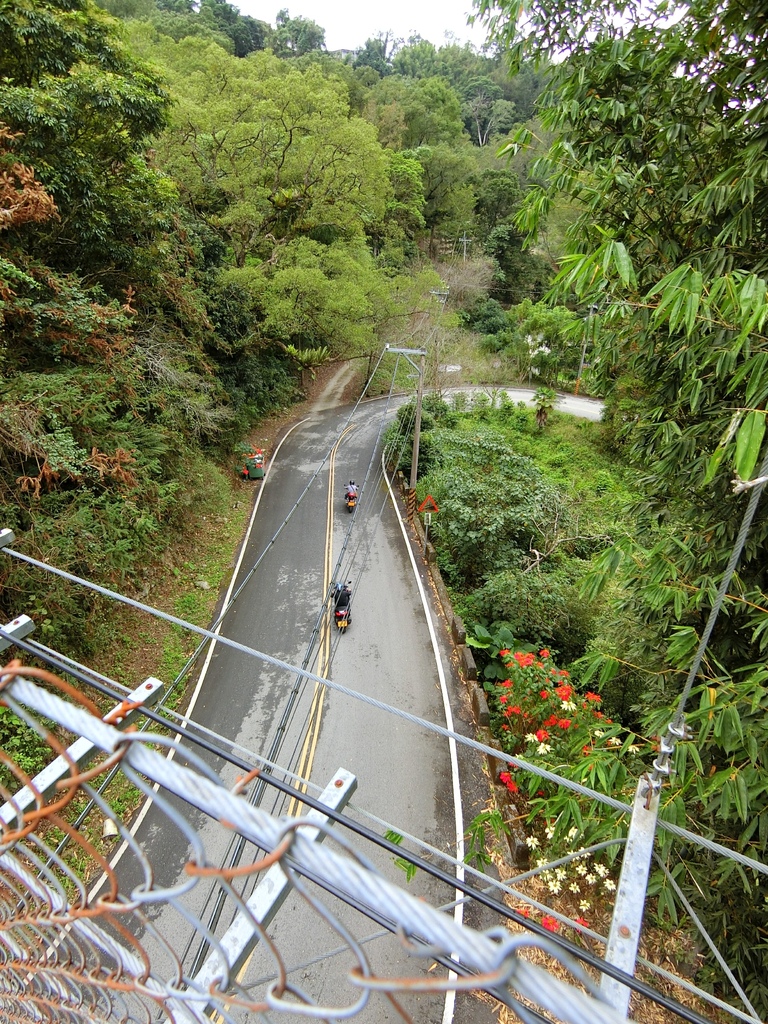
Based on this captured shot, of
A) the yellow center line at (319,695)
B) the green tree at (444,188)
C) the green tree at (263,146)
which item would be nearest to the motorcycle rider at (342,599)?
the yellow center line at (319,695)

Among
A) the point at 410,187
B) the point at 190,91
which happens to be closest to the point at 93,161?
the point at 190,91

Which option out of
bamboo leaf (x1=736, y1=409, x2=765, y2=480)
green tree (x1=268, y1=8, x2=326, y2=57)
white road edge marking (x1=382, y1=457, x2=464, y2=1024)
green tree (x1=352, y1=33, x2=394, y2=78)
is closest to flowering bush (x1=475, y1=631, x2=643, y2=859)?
white road edge marking (x1=382, y1=457, x2=464, y2=1024)

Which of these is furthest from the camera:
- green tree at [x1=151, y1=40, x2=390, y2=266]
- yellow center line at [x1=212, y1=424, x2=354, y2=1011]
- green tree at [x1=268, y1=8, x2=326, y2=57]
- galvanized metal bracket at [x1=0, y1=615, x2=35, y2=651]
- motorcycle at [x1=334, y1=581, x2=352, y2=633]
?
green tree at [x1=268, y1=8, x2=326, y2=57]

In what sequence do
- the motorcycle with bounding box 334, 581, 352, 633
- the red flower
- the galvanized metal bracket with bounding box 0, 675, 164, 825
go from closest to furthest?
1. the galvanized metal bracket with bounding box 0, 675, 164, 825
2. the red flower
3. the motorcycle with bounding box 334, 581, 352, 633

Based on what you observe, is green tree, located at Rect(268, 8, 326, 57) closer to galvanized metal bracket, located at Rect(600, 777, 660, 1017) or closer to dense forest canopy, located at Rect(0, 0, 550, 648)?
dense forest canopy, located at Rect(0, 0, 550, 648)

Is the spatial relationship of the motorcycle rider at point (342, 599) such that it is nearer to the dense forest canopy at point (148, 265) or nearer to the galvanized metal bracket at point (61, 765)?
the dense forest canopy at point (148, 265)

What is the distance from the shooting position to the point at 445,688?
9789 mm

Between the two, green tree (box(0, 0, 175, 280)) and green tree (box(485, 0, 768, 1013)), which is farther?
green tree (box(0, 0, 175, 280))


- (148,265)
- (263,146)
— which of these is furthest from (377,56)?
(148,265)

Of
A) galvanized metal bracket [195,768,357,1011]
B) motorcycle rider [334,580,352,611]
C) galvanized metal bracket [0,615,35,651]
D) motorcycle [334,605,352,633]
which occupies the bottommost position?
motorcycle [334,605,352,633]

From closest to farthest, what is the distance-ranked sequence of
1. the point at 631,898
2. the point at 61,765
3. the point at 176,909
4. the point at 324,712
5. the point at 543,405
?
the point at 176,909, the point at 61,765, the point at 631,898, the point at 324,712, the point at 543,405

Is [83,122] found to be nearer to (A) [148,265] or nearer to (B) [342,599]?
(A) [148,265]

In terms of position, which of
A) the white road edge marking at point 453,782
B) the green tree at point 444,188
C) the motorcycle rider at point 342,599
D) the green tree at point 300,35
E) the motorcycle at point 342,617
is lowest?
the white road edge marking at point 453,782

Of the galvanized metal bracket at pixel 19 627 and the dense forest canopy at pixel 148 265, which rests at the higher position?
the dense forest canopy at pixel 148 265
